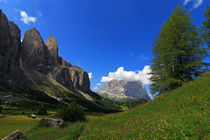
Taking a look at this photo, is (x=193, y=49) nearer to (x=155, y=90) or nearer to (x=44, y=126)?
(x=155, y=90)

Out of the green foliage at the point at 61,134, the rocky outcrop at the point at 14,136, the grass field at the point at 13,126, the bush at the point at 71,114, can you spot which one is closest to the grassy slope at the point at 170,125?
the green foliage at the point at 61,134

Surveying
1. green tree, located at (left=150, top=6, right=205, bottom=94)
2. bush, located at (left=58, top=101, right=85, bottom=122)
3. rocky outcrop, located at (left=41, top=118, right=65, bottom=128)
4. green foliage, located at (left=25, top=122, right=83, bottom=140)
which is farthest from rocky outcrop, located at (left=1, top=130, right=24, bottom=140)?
bush, located at (left=58, top=101, right=85, bottom=122)

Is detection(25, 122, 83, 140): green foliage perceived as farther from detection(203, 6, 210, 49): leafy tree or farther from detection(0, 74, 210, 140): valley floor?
detection(203, 6, 210, 49): leafy tree

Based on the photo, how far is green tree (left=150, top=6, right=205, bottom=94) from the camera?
18688mm

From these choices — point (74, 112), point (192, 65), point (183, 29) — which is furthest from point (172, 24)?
point (74, 112)

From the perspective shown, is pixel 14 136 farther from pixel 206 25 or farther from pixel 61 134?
pixel 206 25

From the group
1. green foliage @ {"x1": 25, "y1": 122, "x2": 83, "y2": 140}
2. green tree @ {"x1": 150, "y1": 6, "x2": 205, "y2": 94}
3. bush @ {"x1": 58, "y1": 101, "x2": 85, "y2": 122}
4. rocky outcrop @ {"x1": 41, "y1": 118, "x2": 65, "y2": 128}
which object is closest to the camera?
green foliage @ {"x1": 25, "y1": 122, "x2": 83, "y2": 140}

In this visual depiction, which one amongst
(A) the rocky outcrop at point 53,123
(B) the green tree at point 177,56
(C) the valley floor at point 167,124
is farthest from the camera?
(A) the rocky outcrop at point 53,123

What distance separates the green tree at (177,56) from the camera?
1869cm

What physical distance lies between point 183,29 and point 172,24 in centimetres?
235

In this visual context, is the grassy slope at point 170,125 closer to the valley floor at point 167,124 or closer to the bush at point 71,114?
the valley floor at point 167,124

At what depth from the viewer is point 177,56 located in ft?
66.3

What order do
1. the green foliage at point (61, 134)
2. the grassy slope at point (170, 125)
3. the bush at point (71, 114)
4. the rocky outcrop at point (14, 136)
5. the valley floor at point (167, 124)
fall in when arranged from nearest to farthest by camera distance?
the grassy slope at point (170, 125)
the valley floor at point (167, 124)
the rocky outcrop at point (14, 136)
the green foliage at point (61, 134)
the bush at point (71, 114)

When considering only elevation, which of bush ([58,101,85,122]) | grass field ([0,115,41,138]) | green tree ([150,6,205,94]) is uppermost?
green tree ([150,6,205,94])
